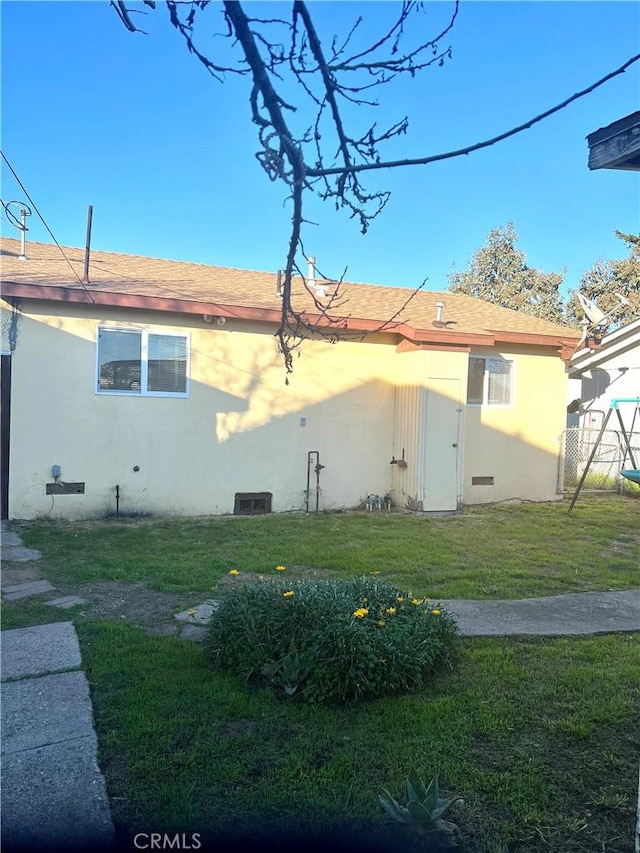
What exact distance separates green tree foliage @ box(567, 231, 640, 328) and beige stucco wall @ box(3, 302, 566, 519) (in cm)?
1818

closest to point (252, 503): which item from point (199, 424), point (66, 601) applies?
point (199, 424)

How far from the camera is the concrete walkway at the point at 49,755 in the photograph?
2.25 m

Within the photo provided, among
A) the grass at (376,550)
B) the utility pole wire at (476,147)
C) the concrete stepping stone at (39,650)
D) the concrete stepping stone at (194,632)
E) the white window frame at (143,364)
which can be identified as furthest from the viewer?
the white window frame at (143,364)

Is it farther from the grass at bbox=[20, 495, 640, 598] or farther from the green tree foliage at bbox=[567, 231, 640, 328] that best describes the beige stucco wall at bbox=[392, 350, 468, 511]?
the green tree foliage at bbox=[567, 231, 640, 328]

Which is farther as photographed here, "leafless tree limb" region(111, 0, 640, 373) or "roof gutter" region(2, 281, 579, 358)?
"roof gutter" region(2, 281, 579, 358)

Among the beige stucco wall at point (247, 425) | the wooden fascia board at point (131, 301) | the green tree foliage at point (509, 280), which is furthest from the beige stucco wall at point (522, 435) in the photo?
the green tree foliage at point (509, 280)

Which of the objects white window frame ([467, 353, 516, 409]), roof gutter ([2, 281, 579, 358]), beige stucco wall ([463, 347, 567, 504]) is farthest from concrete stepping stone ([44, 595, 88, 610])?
white window frame ([467, 353, 516, 409])

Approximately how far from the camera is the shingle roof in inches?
336

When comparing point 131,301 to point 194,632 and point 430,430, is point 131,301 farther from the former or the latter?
point 194,632

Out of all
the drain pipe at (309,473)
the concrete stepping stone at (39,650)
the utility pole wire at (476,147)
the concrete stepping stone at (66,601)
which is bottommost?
the concrete stepping stone at (39,650)

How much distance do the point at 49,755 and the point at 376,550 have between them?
455 cm

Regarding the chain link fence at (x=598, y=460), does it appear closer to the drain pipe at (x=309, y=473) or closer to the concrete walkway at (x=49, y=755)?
the drain pipe at (x=309, y=473)

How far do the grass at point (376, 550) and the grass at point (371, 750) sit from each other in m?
1.69

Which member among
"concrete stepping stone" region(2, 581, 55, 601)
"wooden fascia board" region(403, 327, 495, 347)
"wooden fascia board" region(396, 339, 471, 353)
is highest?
"wooden fascia board" region(403, 327, 495, 347)
